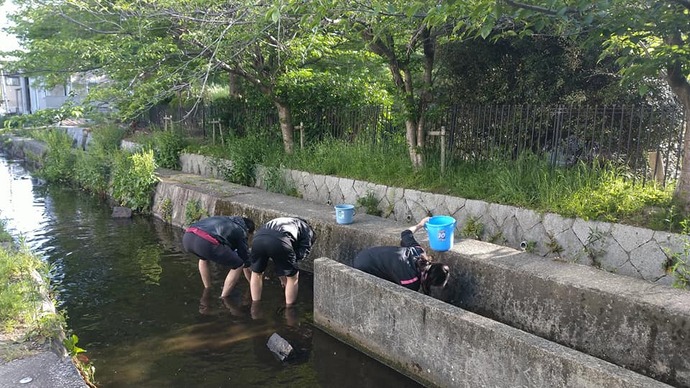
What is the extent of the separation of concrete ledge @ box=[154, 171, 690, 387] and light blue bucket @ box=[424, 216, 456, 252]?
0.42 feet

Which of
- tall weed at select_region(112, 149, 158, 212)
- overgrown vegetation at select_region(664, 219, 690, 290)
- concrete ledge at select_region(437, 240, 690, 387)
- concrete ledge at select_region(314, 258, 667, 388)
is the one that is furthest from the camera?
tall weed at select_region(112, 149, 158, 212)

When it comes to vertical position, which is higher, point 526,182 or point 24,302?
point 526,182

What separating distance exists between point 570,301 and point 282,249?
3.29 m

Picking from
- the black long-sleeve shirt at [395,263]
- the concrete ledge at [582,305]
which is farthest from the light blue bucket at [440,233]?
the black long-sleeve shirt at [395,263]

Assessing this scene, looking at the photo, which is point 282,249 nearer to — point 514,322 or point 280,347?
point 280,347

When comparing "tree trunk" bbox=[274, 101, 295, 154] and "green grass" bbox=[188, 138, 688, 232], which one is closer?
"green grass" bbox=[188, 138, 688, 232]

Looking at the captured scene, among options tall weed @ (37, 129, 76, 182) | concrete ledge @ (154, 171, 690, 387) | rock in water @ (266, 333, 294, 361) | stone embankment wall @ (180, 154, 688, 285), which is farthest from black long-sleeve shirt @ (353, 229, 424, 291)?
tall weed @ (37, 129, 76, 182)

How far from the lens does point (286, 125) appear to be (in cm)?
1170

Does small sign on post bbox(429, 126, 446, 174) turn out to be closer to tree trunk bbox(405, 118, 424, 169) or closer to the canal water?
tree trunk bbox(405, 118, 424, 169)

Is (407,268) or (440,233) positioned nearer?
(407,268)

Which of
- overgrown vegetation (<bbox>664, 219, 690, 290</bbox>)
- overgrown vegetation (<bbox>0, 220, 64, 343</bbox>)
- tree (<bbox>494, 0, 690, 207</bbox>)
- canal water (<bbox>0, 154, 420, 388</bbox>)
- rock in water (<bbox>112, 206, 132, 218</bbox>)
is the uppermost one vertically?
tree (<bbox>494, 0, 690, 207</bbox>)

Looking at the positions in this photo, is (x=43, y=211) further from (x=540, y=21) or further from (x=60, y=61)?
(x=540, y=21)

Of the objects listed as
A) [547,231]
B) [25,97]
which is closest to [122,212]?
[547,231]

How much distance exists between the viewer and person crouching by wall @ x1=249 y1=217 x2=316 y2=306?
6.54 m
